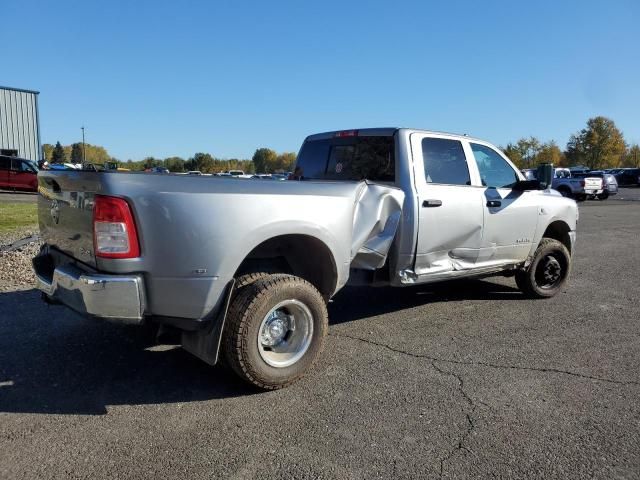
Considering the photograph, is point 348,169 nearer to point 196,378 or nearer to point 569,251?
point 196,378

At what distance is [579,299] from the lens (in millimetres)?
6652

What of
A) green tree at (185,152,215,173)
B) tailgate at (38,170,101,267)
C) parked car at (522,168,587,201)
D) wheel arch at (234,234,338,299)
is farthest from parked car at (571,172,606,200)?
tailgate at (38,170,101,267)

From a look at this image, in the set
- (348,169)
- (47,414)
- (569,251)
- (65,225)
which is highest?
(348,169)

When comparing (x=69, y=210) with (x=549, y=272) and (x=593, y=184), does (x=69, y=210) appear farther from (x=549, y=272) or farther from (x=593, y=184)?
(x=593, y=184)

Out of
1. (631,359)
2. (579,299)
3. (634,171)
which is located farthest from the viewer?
(634,171)

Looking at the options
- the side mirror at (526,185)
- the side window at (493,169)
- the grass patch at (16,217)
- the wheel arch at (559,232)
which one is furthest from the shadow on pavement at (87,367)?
the grass patch at (16,217)

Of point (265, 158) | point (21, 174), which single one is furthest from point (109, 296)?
point (265, 158)

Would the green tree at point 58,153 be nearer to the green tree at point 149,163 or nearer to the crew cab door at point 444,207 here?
the green tree at point 149,163

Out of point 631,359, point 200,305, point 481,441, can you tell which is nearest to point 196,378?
point 200,305

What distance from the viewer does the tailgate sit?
10.7 ft

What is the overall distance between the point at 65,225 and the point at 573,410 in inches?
148

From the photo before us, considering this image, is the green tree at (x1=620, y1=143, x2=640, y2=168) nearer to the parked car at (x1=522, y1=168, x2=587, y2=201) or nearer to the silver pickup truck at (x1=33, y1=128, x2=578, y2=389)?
the parked car at (x1=522, y1=168, x2=587, y2=201)

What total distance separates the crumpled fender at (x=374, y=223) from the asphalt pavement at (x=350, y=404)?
2.67ft

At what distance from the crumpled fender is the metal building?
31954 mm
